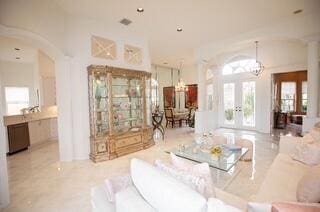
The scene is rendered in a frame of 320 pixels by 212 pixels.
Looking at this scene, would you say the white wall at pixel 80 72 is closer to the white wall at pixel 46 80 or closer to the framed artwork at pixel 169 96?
the white wall at pixel 46 80

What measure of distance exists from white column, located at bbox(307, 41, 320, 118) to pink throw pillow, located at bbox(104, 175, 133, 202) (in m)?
4.98

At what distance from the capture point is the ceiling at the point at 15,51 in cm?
512

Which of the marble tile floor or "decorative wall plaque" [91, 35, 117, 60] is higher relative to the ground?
"decorative wall plaque" [91, 35, 117, 60]

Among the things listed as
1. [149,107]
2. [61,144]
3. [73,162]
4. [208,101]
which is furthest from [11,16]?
[208,101]

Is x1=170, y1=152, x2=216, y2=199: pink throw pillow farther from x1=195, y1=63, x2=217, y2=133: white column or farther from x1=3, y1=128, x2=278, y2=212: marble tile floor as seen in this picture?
x1=195, y1=63, x2=217, y2=133: white column

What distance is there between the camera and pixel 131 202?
4.25 ft

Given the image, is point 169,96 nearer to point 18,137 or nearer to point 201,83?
point 201,83

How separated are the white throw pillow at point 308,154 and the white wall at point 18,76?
28.9ft

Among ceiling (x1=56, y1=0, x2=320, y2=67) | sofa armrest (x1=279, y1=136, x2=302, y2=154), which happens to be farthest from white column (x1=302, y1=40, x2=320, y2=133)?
sofa armrest (x1=279, y1=136, x2=302, y2=154)

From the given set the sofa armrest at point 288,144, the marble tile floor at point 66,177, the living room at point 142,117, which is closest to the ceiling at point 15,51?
the living room at point 142,117

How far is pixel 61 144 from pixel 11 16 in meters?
2.66

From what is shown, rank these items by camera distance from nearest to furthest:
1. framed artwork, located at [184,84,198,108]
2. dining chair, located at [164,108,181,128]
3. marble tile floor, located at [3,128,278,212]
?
marble tile floor, located at [3,128,278,212] < dining chair, located at [164,108,181,128] < framed artwork, located at [184,84,198,108]

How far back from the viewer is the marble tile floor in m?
2.50

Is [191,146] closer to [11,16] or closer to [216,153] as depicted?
[216,153]
